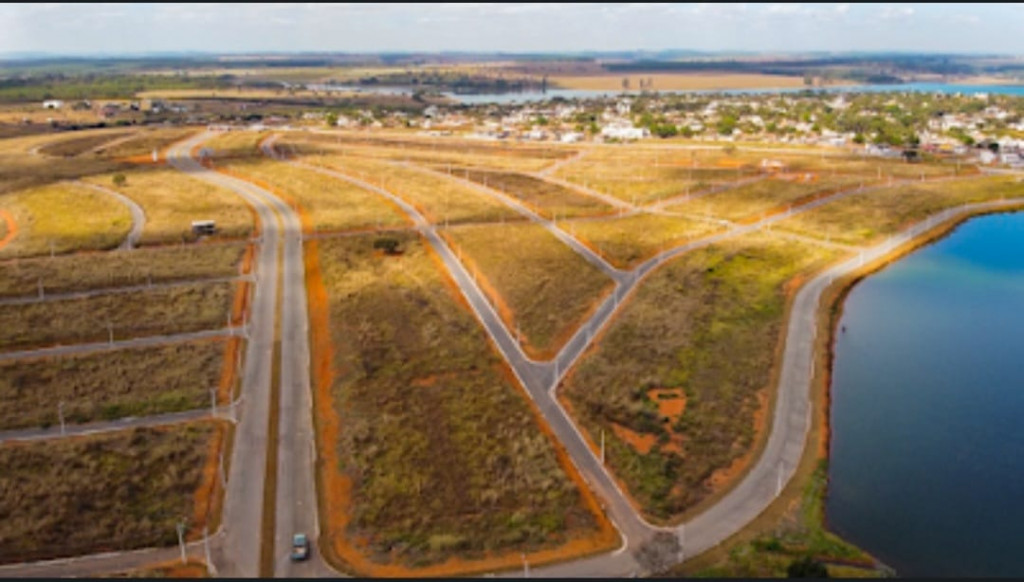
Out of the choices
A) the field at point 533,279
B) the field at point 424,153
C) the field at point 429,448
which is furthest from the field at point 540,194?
the field at point 429,448

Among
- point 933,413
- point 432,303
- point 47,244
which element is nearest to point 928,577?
point 933,413

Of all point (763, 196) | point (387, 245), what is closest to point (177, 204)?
point (387, 245)

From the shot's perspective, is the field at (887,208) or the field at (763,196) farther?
the field at (763,196)

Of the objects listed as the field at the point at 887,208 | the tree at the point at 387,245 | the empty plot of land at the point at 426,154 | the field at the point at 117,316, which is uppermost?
the empty plot of land at the point at 426,154

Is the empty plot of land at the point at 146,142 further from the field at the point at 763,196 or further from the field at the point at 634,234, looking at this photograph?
the field at the point at 763,196

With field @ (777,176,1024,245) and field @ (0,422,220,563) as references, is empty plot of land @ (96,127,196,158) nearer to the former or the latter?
field @ (0,422,220,563)

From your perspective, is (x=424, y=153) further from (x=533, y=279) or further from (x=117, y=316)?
(x=117, y=316)

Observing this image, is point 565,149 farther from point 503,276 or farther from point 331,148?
point 503,276
